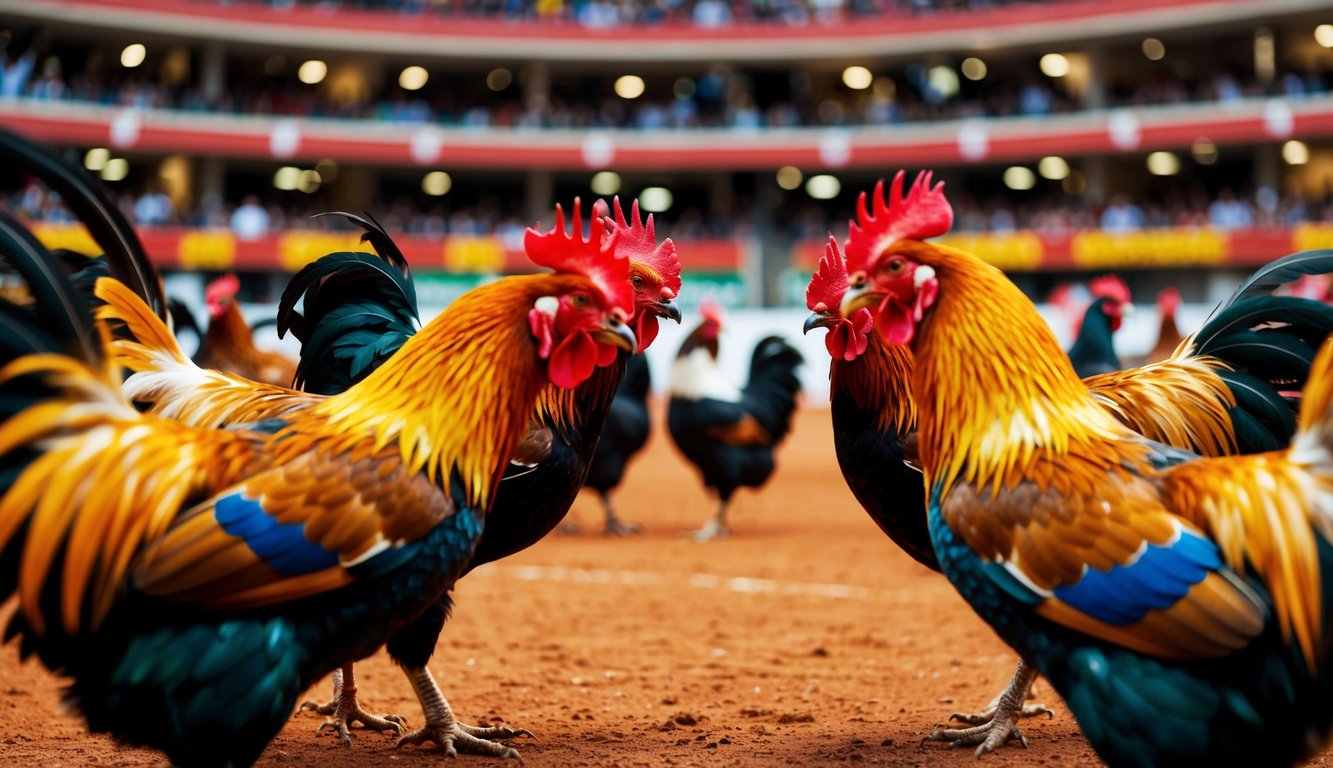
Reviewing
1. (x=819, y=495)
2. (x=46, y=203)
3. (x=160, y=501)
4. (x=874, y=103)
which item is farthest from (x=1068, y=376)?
(x=874, y=103)

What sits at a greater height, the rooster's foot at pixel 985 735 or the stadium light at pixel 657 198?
the stadium light at pixel 657 198

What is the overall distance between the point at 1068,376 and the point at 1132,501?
645 millimetres

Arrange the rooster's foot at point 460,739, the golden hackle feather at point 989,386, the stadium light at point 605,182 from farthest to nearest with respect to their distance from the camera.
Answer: the stadium light at point 605,182
the rooster's foot at point 460,739
the golden hackle feather at point 989,386

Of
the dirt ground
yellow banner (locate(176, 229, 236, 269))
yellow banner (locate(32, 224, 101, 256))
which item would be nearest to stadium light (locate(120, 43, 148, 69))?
yellow banner (locate(176, 229, 236, 269))

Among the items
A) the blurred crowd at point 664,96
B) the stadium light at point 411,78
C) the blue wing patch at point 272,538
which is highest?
the stadium light at point 411,78

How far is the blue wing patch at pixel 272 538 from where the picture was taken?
3.88 meters

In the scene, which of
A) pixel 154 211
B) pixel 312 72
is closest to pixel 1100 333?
pixel 154 211

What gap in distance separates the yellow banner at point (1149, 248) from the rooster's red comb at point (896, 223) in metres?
36.3

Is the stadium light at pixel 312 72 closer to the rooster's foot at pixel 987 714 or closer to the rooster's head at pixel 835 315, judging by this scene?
the rooster's head at pixel 835 315

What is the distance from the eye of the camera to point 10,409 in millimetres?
3873

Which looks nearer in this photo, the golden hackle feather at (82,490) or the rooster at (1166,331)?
the golden hackle feather at (82,490)

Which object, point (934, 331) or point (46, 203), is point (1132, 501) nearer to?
point (934, 331)

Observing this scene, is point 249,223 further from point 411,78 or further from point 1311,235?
point 1311,235

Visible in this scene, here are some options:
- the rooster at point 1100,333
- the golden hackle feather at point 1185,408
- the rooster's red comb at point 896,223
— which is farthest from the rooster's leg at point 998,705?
the rooster at point 1100,333
